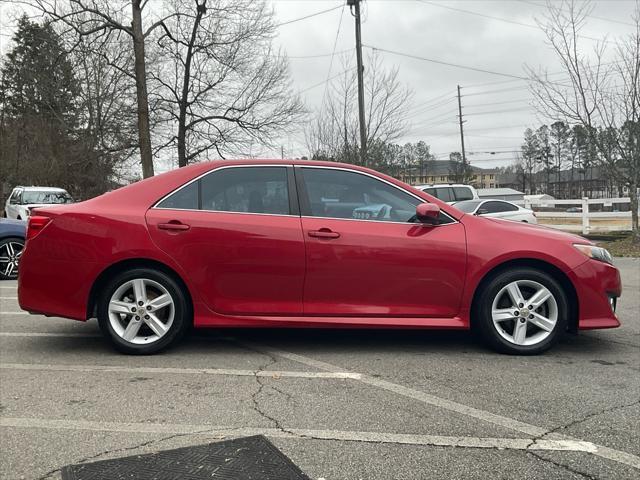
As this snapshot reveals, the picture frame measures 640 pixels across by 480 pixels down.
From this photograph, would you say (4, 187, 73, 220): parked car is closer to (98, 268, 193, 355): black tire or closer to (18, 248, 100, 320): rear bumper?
(18, 248, 100, 320): rear bumper

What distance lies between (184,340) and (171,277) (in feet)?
2.85

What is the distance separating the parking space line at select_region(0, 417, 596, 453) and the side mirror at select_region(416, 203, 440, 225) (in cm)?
190

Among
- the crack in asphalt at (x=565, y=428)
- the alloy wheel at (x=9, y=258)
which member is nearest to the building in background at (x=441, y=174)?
the alloy wheel at (x=9, y=258)

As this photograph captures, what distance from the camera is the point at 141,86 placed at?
66.5 feet

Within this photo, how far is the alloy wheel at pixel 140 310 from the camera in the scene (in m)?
4.36

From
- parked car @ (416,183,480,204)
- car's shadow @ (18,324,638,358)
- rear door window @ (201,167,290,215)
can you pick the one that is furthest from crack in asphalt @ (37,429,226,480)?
parked car @ (416,183,480,204)

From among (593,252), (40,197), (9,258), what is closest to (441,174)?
(40,197)

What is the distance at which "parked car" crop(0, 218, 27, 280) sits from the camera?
889cm

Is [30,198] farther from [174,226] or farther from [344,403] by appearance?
[344,403]

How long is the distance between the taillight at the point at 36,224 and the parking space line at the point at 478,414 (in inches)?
90.5

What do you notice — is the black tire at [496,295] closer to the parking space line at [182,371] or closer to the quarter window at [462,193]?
the parking space line at [182,371]

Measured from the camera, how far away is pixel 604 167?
14.7 m

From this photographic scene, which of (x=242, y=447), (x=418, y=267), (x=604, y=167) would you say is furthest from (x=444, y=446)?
(x=604, y=167)

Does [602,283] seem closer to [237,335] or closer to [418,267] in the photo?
[418,267]
